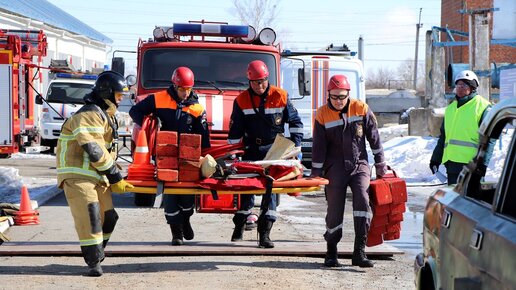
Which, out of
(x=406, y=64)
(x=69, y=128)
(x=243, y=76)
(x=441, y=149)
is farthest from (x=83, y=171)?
(x=406, y=64)

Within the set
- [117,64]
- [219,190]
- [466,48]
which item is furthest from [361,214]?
[466,48]

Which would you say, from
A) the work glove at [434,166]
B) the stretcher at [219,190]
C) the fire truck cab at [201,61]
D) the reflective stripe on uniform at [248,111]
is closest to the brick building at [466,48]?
the fire truck cab at [201,61]

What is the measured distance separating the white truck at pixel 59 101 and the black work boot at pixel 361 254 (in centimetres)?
1826

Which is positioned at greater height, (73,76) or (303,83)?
(73,76)

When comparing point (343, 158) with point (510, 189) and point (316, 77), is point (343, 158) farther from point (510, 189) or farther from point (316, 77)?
point (316, 77)

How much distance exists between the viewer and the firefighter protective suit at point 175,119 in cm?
1031

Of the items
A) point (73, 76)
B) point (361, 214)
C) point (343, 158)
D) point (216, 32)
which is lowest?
point (361, 214)

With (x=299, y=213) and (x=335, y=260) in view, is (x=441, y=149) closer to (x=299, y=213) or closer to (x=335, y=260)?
(x=335, y=260)

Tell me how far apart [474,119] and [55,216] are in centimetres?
602

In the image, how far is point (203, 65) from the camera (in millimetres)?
14406

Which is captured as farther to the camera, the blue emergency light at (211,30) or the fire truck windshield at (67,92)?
the fire truck windshield at (67,92)

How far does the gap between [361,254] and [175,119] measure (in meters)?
2.46

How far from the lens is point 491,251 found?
4215mm

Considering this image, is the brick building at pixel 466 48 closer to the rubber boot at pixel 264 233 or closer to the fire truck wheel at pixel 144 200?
the fire truck wheel at pixel 144 200
